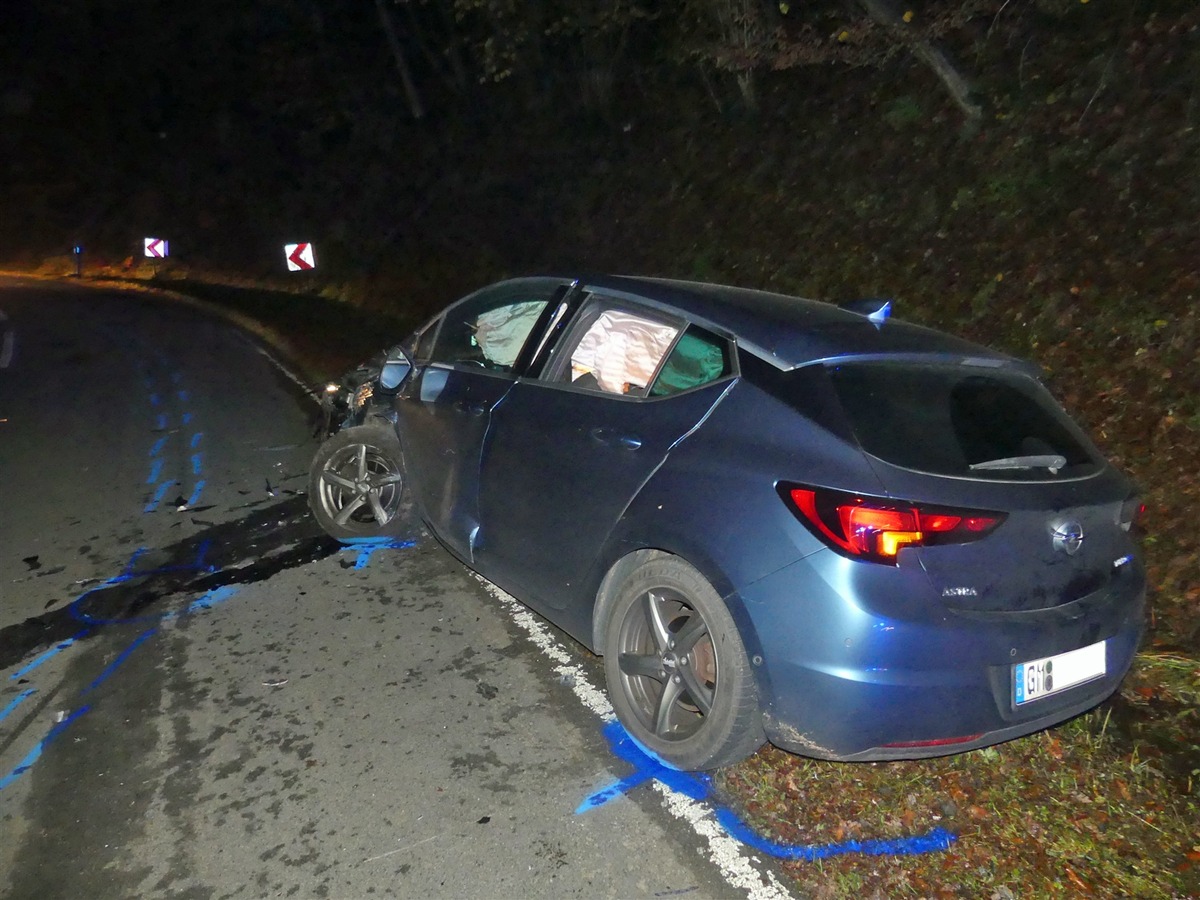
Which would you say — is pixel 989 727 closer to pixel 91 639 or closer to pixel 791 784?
pixel 791 784

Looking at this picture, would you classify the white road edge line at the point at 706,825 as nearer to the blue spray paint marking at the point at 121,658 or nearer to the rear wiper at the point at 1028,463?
the rear wiper at the point at 1028,463

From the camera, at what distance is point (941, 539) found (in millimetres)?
3230

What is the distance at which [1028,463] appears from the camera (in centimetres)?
356

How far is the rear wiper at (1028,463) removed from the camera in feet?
11.3

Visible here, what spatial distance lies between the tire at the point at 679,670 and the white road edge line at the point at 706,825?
16 cm

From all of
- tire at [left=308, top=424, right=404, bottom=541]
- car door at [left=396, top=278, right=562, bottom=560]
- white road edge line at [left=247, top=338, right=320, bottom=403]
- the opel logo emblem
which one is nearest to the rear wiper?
the opel logo emblem

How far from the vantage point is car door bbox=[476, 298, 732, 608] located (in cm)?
396

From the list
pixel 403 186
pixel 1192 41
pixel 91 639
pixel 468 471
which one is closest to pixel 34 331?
pixel 403 186

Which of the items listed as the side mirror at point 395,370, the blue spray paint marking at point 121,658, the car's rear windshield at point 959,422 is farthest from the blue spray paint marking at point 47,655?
the car's rear windshield at point 959,422

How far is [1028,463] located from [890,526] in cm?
72

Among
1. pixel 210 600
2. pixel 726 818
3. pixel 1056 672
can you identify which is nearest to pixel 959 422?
pixel 1056 672

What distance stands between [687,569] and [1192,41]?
8.46 m

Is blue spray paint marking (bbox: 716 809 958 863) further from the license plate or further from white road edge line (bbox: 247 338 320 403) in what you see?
white road edge line (bbox: 247 338 320 403)

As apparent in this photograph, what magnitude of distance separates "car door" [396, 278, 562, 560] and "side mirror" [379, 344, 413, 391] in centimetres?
10
